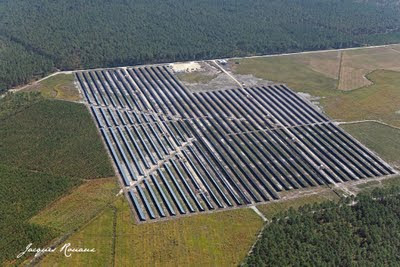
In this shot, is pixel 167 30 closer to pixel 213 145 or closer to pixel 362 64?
pixel 362 64

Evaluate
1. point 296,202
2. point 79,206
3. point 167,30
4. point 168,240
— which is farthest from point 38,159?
point 167,30

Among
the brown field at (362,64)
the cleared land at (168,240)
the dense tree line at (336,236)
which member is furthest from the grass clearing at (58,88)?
the brown field at (362,64)

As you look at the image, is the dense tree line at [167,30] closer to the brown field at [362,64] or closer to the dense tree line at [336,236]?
→ the brown field at [362,64]

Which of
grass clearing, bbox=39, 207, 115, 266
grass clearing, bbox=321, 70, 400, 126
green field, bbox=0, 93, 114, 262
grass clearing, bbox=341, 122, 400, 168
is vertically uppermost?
green field, bbox=0, 93, 114, 262

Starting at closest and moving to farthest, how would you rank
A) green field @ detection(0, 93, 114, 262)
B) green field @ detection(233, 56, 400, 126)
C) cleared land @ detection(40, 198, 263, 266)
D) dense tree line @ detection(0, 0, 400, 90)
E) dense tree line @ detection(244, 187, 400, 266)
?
dense tree line @ detection(244, 187, 400, 266) → cleared land @ detection(40, 198, 263, 266) → green field @ detection(0, 93, 114, 262) → green field @ detection(233, 56, 400, 126) → dense tree line @ detection(0, 0, 400, 90)

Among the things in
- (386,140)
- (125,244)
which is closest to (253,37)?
(386,140)

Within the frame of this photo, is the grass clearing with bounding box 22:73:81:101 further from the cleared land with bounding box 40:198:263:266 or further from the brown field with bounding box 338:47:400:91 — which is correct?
the brown field with bounding box 338:47:400:91

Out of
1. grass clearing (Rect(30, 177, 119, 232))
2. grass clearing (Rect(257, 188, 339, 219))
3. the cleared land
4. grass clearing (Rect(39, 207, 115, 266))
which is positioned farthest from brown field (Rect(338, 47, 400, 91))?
grass clearing (Rect(39, 207, 115, 266))

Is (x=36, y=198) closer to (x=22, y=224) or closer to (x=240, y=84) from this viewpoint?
(x=22, y=224)
